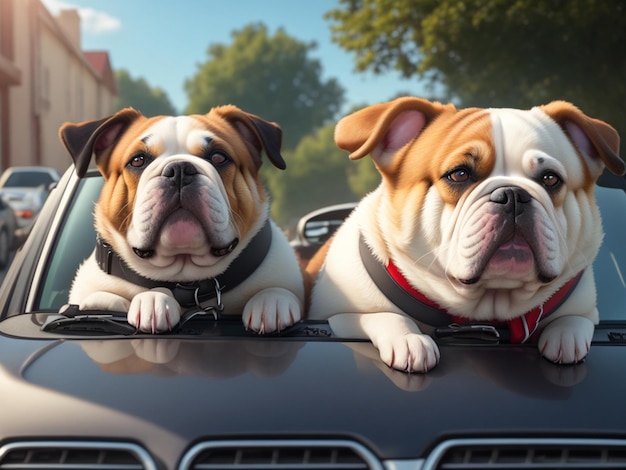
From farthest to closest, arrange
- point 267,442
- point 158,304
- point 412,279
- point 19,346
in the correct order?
point 412,279
point 158,304
point 19,346
point 267,442

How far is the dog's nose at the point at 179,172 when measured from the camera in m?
2.61

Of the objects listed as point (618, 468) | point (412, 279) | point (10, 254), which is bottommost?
point (618, 468)

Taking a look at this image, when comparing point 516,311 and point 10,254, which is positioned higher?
point 10,254

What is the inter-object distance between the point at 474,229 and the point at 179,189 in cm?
99

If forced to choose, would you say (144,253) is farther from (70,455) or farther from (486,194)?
(486,194)

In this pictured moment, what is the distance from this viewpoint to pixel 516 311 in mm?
2502

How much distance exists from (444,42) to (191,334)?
1931cm

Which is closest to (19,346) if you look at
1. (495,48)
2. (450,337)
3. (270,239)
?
(270,239)

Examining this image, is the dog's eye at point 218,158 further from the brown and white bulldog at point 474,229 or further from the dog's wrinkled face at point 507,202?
the dog's wrinkled face at point 507,202

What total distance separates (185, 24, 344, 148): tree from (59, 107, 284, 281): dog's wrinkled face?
61.3 m

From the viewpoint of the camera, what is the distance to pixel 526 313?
8.20 feet

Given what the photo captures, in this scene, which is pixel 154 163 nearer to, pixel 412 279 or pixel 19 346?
pixel 19 346

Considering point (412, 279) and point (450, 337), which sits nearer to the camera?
point (450, 337)

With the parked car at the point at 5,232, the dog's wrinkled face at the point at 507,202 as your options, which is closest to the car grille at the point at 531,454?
the dog's wrinkled face at the point at 507,202
